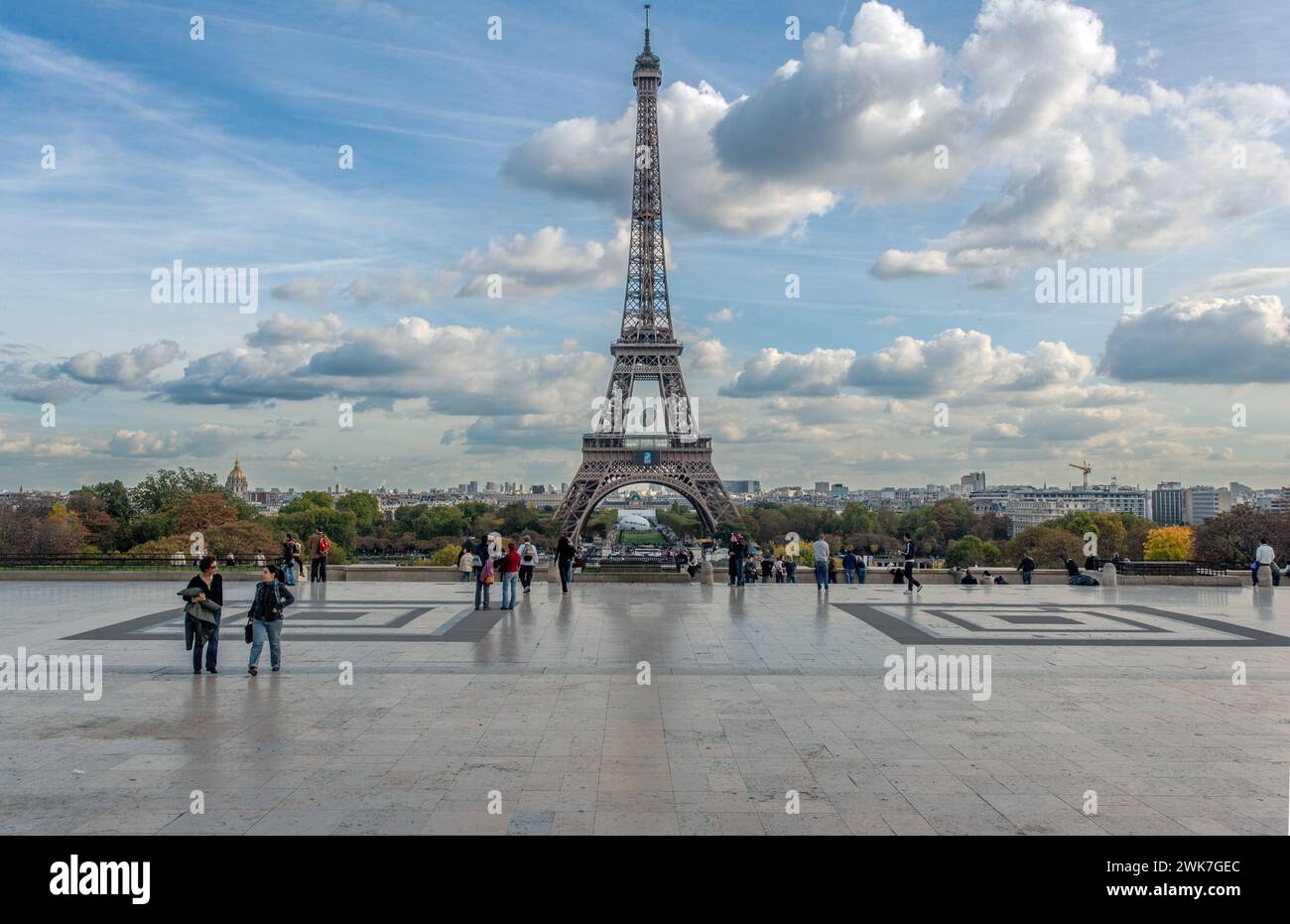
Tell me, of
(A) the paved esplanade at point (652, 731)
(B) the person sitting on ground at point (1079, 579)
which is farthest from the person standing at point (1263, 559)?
(A) the paved esplanade at point (652, 731)

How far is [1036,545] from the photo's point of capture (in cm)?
6794

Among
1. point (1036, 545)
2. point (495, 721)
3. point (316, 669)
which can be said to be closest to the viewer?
point (495, 721)

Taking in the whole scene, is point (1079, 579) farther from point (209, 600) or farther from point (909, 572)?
point (209, 600)

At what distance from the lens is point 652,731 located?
952cm

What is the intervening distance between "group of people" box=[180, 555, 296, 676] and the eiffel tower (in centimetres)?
5259

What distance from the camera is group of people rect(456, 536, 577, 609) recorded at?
19656 mm

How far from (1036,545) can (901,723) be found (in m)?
63.3

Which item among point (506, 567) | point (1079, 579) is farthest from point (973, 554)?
point (506, 567)

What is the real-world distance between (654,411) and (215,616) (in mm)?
61250

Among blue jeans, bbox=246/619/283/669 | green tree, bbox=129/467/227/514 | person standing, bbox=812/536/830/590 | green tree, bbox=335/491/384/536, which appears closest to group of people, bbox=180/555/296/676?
blue jeans, bbox=246/619/283/669

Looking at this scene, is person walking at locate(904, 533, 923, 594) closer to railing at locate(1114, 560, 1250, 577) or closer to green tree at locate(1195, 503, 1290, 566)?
railing at locate(1114, 560, 1250, 577)

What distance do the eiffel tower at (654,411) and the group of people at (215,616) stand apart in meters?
52.6
